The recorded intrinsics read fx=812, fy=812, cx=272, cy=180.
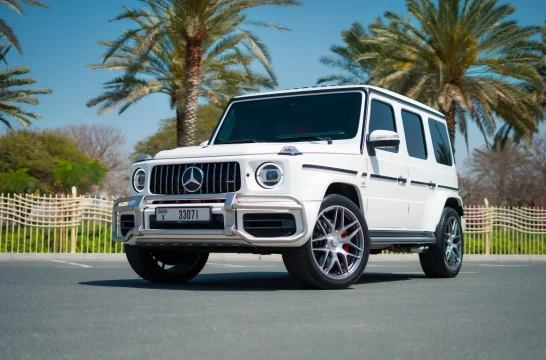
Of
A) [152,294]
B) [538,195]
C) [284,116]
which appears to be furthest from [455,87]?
[538,195]

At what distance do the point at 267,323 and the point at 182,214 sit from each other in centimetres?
272

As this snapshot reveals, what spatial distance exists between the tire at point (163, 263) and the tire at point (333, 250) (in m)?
1.46

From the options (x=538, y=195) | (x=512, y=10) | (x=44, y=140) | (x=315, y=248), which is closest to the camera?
(x=315, y=248)

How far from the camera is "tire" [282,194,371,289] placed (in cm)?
755

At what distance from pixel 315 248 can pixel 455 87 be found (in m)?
21.4

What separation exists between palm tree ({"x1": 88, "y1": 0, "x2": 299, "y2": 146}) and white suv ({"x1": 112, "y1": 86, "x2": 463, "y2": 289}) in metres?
15.1

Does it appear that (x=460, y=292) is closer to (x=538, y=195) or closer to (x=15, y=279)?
(x=15, y=279)

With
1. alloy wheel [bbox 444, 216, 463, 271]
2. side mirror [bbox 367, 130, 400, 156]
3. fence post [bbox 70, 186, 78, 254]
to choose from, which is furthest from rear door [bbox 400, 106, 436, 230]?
fence post [bbox 70, 186, 78, 254]

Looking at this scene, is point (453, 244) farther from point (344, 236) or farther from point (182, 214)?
point (182, 214)

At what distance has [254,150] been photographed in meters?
7.71

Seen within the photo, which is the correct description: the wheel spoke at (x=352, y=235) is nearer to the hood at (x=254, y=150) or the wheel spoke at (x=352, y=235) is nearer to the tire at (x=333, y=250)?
the tire at (x=333, y=250)

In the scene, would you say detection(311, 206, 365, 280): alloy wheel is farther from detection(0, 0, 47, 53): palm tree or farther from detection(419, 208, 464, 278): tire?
detection(0, 0, 47, 53): palm tree

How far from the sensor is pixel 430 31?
27719mm

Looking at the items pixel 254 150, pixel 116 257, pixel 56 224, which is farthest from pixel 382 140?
pixel 56 224
